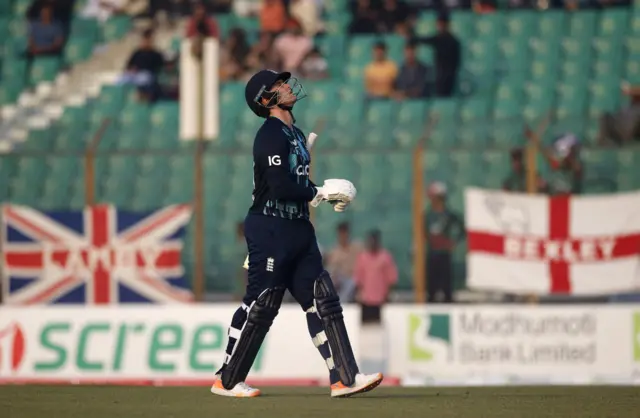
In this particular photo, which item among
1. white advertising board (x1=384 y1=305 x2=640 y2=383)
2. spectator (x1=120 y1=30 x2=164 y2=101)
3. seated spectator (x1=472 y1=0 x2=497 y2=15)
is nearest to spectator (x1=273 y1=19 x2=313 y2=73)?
spectator (x1=120 y1=30 x2=164 y2=101)

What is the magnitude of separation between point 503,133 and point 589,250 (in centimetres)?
449

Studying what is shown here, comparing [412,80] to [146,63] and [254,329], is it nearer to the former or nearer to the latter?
[146,63]

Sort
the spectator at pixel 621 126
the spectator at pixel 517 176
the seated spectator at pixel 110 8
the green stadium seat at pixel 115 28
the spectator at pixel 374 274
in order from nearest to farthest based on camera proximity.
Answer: the spectator at pixel 517 176 → the spectator at pixel 374 274 → the spectator at pixel 621 126 → the green stadium seat at pixel 115 28 → the seated spectator at pixel 110 8

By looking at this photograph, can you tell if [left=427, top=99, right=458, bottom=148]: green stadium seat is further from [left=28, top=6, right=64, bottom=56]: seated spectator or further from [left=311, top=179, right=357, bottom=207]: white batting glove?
[left=311, top=179, right=357, bottom=207]: white batting glove

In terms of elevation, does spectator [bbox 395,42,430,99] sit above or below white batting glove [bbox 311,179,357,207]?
above

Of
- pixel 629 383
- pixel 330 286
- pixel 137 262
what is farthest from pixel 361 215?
A: pixel 330 286

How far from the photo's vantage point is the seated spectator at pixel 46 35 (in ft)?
78.6

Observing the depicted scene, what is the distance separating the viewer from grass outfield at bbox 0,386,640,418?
867 centimetres

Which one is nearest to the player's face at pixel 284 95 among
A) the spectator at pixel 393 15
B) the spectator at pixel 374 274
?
the spectator at pixel 374 274

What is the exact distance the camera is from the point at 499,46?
877 inches

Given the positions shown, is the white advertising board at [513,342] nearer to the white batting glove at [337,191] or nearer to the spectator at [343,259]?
the spectator at [343,259]

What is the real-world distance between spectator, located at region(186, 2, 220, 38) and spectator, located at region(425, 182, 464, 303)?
21.0ft

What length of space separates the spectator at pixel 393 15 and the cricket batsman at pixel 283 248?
42.8ft

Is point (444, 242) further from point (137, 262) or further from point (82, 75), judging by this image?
point (82, 75)
